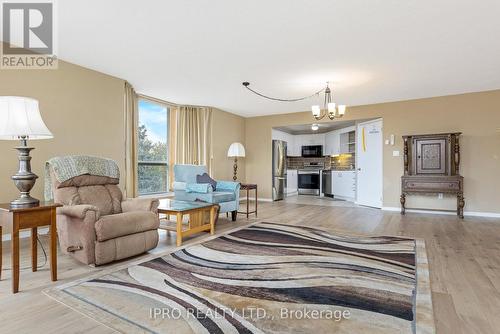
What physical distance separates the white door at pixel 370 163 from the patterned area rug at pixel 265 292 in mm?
3416

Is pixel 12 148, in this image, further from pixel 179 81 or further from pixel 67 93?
pixel 179 81

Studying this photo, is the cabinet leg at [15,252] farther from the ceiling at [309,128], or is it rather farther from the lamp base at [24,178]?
the ceiling at [309,128]

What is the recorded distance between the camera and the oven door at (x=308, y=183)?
899 cm

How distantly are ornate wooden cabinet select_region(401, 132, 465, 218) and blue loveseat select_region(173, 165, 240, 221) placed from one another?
3.62 meters

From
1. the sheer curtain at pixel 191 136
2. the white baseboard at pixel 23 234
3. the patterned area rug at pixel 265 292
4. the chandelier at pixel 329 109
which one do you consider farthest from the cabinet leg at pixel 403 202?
the white baseboard at pixel 23 234

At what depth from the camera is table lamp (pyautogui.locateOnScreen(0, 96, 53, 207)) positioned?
2039 mm

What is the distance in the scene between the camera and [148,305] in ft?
5.85

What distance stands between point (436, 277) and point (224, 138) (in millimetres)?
5616

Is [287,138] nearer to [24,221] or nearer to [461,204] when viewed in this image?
[461,204]

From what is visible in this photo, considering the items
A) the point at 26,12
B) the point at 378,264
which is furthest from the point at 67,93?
the point at 378,264

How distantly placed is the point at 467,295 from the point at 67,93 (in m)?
5.08

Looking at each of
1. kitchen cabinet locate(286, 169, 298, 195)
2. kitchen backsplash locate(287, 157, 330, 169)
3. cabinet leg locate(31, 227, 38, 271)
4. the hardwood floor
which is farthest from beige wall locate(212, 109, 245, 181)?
cabinet leg locate(31, 227, 38, 271)

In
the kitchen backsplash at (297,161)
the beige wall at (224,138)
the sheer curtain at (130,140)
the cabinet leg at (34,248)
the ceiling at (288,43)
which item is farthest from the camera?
the kitchen backsplash at (297,161)

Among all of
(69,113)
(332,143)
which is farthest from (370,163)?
(69,113)
